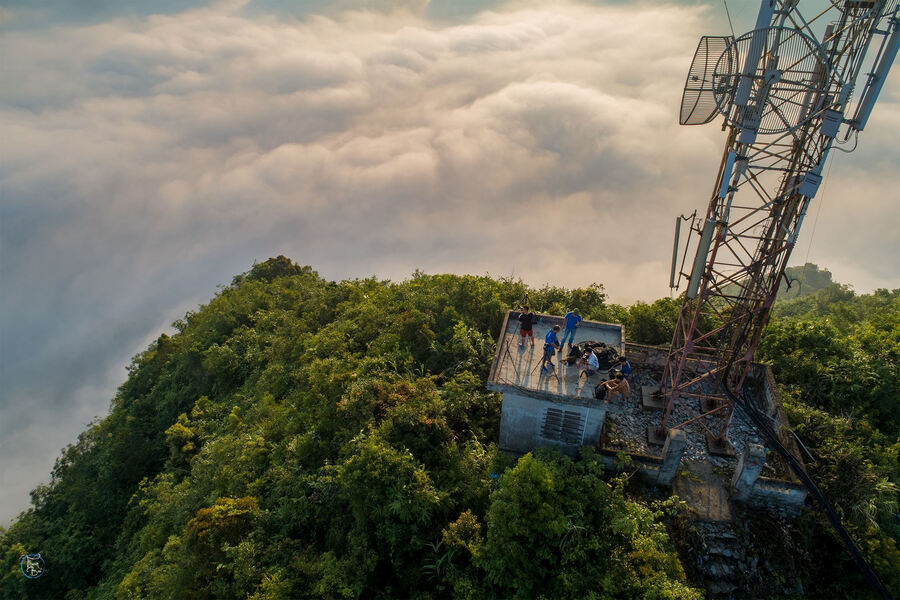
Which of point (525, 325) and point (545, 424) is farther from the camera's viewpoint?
A: point (525, 325)

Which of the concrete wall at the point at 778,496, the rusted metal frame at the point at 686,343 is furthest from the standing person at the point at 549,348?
the concrete wall at the point at 778,496

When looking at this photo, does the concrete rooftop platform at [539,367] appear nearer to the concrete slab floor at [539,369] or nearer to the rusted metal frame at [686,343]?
the concrete slab floor at [539,369]

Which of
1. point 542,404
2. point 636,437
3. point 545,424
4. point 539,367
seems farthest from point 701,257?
point 545,424

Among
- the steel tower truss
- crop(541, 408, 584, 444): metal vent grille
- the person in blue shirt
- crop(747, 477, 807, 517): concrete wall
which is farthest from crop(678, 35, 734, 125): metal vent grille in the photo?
crop(747, 477, 807, 517): concrete wall

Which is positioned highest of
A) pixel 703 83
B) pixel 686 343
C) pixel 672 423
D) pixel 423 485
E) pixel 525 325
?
pixel 703 83

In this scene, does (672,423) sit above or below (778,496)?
above

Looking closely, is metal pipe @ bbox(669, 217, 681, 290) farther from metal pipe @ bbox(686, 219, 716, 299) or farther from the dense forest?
the dense forest

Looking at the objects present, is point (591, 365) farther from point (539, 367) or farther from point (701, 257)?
point (701, 257)

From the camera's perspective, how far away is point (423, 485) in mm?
13969

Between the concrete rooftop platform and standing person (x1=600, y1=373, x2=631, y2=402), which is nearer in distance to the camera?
standing person (x1=600, y1=373, x2=631, y2=402)

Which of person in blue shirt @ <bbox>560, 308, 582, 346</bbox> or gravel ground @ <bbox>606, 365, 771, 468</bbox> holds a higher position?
person in blue shirt @ <bbox>560, 308, 582, 346</bbox>

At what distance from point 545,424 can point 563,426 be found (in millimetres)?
562

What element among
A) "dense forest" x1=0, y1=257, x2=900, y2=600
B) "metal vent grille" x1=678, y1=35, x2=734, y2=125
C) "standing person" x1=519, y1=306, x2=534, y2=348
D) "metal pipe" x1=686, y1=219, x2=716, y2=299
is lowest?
"dense forest" x1=0, y1=257, x2=900, y2=600

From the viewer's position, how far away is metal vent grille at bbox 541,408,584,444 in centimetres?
1466
